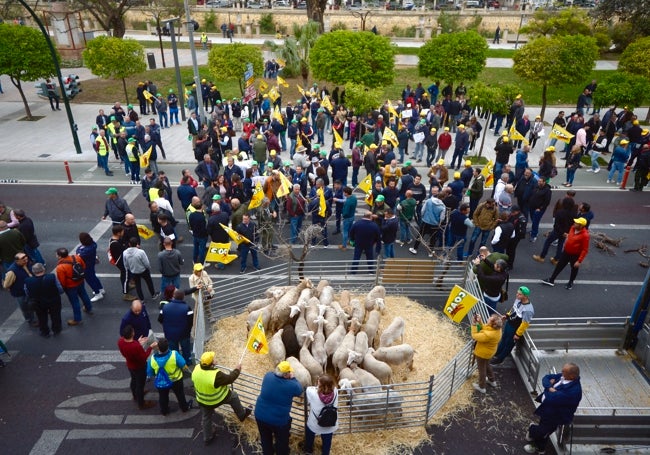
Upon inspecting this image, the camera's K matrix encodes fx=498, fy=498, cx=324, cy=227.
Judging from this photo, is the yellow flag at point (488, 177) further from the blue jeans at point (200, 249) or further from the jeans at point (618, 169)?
the blue jeans at point (200, 249)

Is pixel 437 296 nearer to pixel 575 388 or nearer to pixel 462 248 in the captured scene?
pixel 462 248

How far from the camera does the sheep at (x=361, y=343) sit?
Result: 8977mm

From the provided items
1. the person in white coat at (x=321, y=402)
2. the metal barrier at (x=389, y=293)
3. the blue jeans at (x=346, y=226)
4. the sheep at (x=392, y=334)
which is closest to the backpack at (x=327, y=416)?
the person in white coat at (x=321, y=402)

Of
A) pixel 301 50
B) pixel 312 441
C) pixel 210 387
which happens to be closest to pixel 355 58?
pixel 301 50

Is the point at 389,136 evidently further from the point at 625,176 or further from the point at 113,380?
the point at 113,380

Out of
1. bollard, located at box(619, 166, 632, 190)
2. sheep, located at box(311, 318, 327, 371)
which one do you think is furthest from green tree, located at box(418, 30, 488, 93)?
sheep, located at box(311, 318, 327, 371)

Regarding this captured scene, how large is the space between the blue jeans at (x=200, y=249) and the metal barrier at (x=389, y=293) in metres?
1.75

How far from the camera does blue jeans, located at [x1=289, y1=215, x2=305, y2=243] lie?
13781 mm

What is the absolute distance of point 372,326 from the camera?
32.0 ft

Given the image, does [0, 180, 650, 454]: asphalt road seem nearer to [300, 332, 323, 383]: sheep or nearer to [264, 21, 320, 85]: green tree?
[300, 332, 323, 383]: sheep

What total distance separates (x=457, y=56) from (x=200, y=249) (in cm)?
1721

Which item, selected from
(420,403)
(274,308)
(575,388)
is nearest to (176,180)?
(274,308)

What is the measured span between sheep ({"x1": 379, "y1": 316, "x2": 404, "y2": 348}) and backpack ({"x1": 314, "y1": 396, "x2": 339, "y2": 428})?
253cm

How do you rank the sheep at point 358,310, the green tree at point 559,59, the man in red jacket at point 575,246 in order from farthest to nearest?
the green tree at point 559,59 < the man in red jacket at point 575,246 < the sheep at point 358,310
